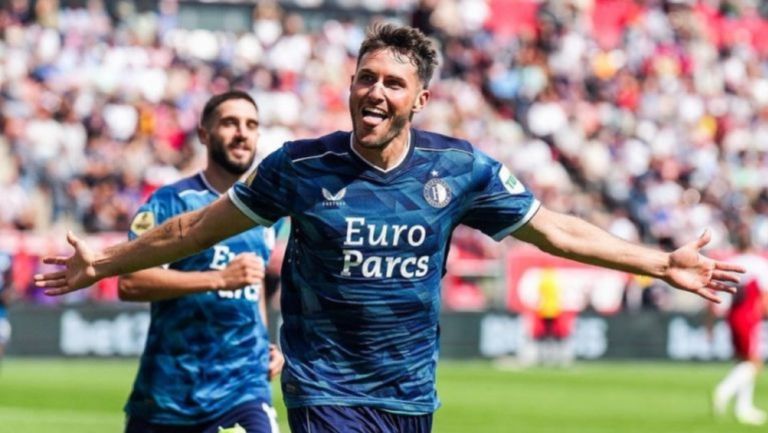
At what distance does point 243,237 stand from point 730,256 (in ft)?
75.0

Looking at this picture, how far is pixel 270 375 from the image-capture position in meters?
9.22

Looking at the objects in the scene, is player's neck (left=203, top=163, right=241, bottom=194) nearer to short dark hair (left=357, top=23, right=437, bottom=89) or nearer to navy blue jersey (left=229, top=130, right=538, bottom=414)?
navy blue jersey (left=229, top=130, right=538, bottom=414)

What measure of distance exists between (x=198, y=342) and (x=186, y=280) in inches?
17.3

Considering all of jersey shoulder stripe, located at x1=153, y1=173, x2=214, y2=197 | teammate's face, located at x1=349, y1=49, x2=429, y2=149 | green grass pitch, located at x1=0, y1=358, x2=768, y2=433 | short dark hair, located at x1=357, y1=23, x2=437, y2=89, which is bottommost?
green grass pitch, located at x1=0, y1=358, x2=768, y2=433

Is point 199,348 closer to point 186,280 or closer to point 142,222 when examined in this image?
point 186,280

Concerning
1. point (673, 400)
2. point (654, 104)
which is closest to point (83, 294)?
point (673, 400)

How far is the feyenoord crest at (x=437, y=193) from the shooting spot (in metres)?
7.01

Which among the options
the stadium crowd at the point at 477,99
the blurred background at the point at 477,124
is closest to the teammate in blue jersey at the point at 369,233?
the blurred background at the point at 477,124

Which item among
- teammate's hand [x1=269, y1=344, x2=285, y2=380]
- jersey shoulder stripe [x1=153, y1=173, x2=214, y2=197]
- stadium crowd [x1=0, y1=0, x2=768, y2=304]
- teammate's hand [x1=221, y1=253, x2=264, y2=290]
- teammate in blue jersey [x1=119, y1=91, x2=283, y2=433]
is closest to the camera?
teammate's hand [x1=221, y1=253, x2=264, y2=290]

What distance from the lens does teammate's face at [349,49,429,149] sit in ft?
22.2

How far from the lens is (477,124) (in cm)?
3384

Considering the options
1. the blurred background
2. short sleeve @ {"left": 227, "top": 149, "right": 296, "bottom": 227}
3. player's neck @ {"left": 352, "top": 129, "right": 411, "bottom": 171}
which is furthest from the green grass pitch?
player's neck @ {"left": 352, "top": 129, "right": 411, "bottom": 171}

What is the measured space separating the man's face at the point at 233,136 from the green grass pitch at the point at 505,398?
7.74m

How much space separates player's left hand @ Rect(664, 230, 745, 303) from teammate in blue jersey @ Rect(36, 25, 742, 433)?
0.73 metres
